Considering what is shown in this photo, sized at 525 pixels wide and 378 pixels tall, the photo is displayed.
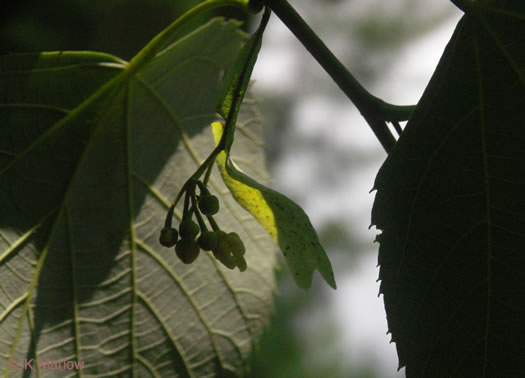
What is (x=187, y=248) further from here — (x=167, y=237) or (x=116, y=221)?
(x=116, y=221)

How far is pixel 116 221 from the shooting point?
1125mm

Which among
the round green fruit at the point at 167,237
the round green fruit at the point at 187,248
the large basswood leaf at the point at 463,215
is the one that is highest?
the round green fruit at the point at 167,237

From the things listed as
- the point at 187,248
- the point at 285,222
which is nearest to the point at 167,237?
the point at 187,248

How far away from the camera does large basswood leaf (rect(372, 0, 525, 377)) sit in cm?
76

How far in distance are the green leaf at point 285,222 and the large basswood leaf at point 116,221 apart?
1.05 ft

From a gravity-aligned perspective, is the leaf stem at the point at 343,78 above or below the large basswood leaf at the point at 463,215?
above

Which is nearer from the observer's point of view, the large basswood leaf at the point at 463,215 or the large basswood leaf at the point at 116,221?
the large basswood leaf at the point at 463,215

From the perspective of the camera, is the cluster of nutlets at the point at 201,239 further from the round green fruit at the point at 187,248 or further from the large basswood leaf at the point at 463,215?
the large basswood leaf at the point at 463,215

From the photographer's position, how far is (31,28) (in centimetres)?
127

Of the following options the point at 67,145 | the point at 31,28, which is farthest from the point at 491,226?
the point at 31,28

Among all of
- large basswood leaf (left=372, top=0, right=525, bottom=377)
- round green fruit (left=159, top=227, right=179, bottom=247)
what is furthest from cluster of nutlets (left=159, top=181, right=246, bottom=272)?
large basswood leaf (left=372, top=0, right=525, bottom=377)

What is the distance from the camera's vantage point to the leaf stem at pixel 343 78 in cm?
82

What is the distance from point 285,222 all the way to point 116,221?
44 centimetres

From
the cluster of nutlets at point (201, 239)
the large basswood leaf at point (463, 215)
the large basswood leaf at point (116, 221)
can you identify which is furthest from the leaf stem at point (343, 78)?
the large basswood leaf at point (116, 221)
